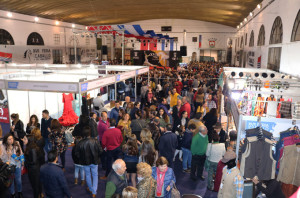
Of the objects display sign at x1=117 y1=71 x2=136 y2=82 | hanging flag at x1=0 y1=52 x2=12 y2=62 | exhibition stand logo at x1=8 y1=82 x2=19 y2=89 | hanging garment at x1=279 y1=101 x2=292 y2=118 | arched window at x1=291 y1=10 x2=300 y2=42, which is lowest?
hanging garment at x1=279 y1=101 x2=292 y2=118

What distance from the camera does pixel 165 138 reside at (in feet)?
15.5

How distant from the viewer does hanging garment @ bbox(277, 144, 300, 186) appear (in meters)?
3.40

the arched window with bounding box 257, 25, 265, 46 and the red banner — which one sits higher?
the arched window with bounding box 257, 25, 265, 46

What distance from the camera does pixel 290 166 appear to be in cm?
343

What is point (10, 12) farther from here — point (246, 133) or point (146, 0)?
point (246, 133)

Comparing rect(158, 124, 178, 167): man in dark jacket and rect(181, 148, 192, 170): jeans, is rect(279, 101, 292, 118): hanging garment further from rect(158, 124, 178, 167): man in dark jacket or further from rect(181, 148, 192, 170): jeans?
rect(158, 124, 178, 167): man in dark jacket

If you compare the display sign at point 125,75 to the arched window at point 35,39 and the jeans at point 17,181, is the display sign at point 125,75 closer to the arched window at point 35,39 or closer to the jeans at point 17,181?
the jeans at point 17,181

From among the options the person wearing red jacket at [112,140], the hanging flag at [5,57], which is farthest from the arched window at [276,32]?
the hanging flag at [5,57]

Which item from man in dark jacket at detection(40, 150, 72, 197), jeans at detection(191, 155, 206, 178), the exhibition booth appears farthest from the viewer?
the exhibition booth

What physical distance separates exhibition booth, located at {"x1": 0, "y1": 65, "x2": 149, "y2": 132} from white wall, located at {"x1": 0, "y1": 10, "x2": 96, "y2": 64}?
7811 millimetres

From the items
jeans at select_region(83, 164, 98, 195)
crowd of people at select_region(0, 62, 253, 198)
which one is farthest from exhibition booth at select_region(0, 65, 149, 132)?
jeans at select_region(83, 164, 98, 195)

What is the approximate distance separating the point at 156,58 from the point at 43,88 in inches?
487

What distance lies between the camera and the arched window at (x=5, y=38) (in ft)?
54.4

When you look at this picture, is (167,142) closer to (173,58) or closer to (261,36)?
(261,36)
